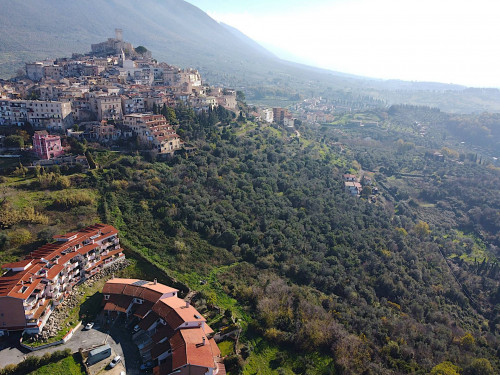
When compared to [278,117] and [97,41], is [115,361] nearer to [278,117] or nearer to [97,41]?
[278,117]

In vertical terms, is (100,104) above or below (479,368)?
above

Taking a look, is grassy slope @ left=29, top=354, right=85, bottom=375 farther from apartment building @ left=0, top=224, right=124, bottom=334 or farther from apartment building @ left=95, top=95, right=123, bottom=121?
apartment building @ left=95, top=95, right=123, bottom=121

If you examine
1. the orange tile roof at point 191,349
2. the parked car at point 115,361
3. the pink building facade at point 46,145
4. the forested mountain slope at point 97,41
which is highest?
the forested mountain slope at point 97,41

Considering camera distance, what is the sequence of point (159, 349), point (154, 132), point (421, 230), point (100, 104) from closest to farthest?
point (159, 349), point (154, 132), point (100, 104), point (421, 230)

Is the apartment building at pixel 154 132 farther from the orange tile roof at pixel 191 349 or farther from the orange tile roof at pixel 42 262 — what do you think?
the orange tile roof at pixel 191 349

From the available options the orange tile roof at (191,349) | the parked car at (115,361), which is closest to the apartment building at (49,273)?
the parked car at (115,361)

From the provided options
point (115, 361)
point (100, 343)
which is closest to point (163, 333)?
point (115, 361)
